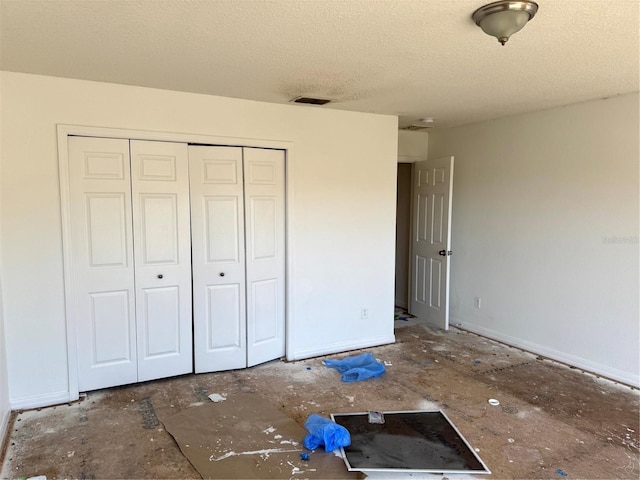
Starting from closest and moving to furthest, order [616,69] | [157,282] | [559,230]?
[616,69] → [157,282] → [559,230]

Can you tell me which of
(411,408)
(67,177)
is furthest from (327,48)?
(411,408)

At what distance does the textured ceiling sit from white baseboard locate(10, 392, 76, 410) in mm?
2233

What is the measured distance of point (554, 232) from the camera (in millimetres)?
4004

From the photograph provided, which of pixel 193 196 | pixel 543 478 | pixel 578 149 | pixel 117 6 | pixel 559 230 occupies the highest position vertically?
pixel 117 6

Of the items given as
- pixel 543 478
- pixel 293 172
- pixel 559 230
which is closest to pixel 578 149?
pixel 559 230

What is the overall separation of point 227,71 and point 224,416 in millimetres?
2335

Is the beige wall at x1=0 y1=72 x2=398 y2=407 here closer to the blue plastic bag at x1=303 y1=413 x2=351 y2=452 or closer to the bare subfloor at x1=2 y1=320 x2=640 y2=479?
the bare subfloor at x1=2 y1=320 x2=640 y2=479

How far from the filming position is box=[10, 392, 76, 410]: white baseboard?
3003 mm

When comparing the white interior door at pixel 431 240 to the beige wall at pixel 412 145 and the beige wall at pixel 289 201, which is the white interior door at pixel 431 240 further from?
the beige wall at pixel 289 201

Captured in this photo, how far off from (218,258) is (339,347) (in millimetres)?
1504

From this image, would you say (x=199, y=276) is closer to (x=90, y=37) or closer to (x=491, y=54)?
(x=90, y=37)

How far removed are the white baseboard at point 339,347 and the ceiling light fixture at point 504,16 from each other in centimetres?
303

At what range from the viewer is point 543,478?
2320mm

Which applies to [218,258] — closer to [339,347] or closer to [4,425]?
[339,347]
